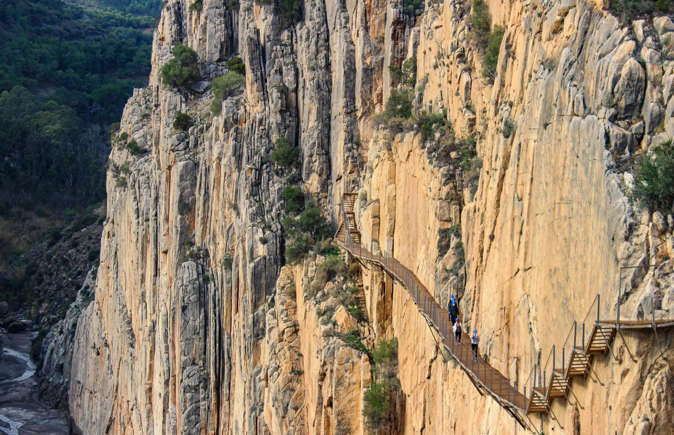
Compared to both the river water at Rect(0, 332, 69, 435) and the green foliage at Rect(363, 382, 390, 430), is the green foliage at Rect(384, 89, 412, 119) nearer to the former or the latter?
the green foliage at Rect(363, 382, 390, 430)

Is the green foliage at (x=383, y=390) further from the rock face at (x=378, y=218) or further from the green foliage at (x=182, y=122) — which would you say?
the green foliage at (x=182, y=122)

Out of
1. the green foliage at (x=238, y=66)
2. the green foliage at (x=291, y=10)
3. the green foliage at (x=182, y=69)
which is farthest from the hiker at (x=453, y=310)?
the green foliage at (x=182, y=69)

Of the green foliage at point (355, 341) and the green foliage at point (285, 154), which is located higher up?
the green foliage at point (285, 154)

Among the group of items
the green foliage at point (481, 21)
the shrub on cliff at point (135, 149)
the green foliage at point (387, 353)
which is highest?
the shrub on cliff at point (135, 149)

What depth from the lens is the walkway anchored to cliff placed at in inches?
684

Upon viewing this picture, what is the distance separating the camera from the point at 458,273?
28141 millimetres

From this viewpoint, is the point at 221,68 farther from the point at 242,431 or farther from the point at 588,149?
the point at 588,149

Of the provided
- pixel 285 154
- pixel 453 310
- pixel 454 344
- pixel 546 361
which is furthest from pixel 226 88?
pixel 546 361

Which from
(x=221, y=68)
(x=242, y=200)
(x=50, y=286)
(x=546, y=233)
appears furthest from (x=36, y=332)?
(x=546, y=233)

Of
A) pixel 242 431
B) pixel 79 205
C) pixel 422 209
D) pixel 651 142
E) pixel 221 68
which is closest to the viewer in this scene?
pixel 651 142

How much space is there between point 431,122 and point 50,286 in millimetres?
77899

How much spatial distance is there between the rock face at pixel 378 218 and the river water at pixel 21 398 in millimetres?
2619

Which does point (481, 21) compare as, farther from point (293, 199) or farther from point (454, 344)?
point (293, 199)

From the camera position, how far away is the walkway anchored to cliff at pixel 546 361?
57.0 ft
